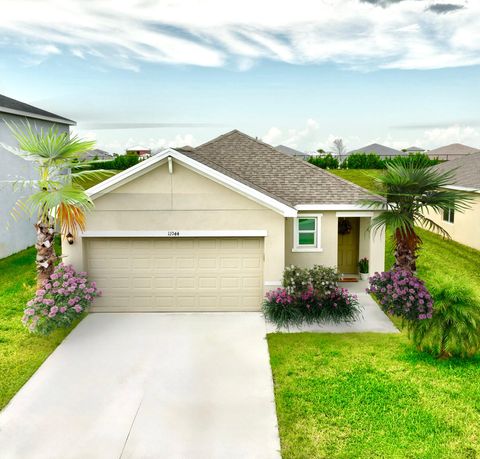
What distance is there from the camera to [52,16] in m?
22.3

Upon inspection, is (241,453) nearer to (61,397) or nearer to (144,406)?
(144,406)

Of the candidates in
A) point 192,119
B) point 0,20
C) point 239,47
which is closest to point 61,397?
point 192,119

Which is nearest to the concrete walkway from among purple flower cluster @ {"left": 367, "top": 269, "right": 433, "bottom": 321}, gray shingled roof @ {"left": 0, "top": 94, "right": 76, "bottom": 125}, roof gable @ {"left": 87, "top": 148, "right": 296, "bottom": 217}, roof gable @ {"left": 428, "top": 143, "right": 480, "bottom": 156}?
purple flower cluster @ {"left": 367, "top": 269, "right": 433, "bottom": 321}

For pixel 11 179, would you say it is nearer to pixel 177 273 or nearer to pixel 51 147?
pixel 51 147

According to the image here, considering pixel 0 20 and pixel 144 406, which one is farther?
pixel 0 20

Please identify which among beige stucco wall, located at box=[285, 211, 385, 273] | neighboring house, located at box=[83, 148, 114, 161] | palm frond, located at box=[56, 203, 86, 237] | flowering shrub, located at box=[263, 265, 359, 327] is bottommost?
flowering shrub, located at box=[263, 265, 359, 327]

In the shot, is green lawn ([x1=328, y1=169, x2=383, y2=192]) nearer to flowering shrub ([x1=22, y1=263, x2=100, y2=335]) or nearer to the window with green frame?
the window with green frame

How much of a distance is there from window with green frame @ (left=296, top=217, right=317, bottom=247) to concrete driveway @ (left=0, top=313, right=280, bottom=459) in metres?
4.33

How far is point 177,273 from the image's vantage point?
507 inches

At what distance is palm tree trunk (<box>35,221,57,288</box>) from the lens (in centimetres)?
1155

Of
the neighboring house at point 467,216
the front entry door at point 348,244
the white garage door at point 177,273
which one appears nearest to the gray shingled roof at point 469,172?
the neighboring house at point 467,216

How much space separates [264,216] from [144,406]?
20.5 feet

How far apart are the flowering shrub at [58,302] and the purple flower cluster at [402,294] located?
25.3 ft

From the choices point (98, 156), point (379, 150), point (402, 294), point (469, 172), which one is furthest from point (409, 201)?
point (379, 150)
